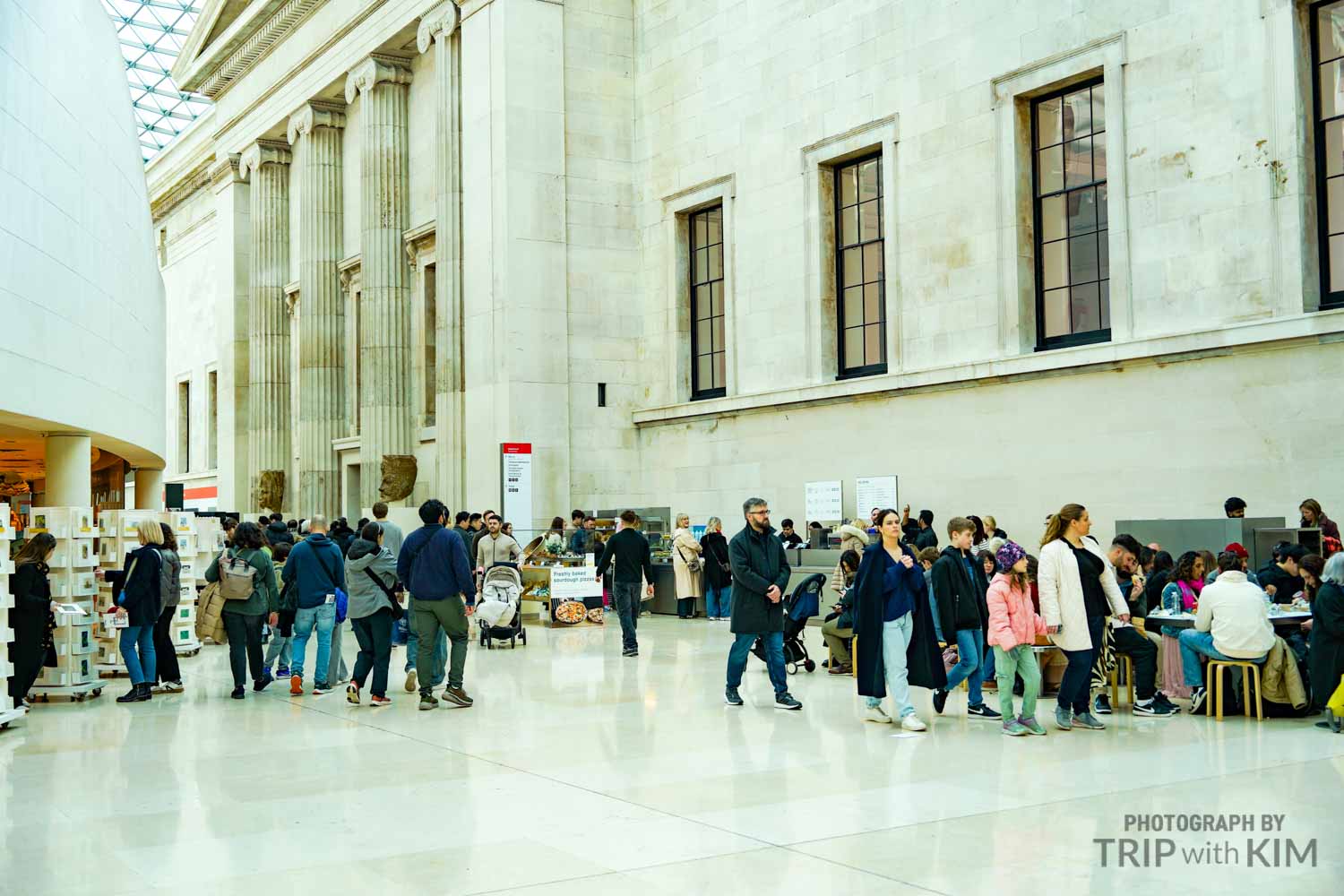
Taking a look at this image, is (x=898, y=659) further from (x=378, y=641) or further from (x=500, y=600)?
(x=500, y=600)

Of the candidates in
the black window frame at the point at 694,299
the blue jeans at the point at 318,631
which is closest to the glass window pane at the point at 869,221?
the black window frame at the point at 694,299

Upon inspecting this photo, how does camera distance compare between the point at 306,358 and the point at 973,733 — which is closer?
the point at 973,733

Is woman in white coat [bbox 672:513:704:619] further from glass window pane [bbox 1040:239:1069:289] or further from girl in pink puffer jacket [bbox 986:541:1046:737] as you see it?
girl in pink puffer jacket [bbox 986:541:1046:737]

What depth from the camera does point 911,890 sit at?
5574mm

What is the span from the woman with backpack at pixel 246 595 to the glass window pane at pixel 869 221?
1264 centimetres

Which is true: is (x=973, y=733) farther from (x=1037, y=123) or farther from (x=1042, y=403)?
(x=1037, y=123)

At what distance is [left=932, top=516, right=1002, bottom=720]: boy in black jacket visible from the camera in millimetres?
10445

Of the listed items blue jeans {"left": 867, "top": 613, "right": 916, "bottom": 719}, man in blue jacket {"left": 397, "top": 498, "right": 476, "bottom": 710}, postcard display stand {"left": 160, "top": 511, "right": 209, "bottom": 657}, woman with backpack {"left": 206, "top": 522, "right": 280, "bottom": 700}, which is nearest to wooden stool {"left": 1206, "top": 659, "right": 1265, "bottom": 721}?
blue jeans {"left": 867, "top": 613, "right": 916, "bottom": 719}

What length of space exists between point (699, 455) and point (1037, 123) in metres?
9.10

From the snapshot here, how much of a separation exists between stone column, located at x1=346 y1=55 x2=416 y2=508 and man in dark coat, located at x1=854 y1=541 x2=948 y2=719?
71.7 ft

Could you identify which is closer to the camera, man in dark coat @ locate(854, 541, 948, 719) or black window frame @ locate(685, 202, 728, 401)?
man in dark coat @ locate(854, 541, 948, 719)

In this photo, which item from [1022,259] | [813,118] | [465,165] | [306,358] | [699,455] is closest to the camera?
[1022,259]

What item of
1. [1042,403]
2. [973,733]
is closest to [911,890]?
[973,733]

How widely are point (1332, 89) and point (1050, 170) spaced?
4276 mm
